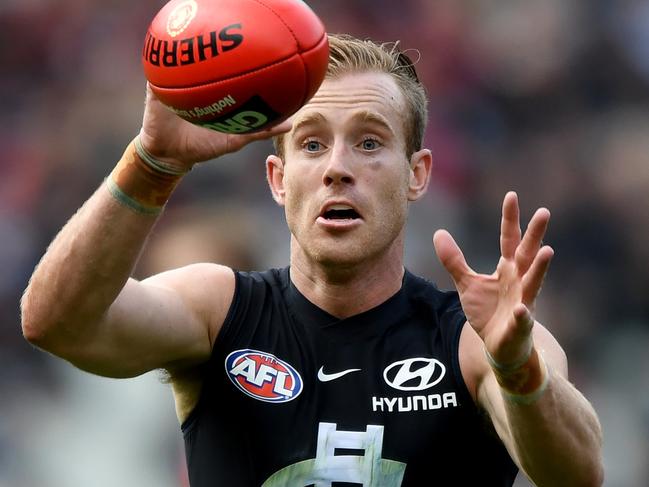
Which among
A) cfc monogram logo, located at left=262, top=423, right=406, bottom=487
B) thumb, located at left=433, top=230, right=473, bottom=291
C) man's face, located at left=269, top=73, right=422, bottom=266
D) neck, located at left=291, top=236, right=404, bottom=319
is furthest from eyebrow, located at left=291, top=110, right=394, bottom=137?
cfc monogram logo, located at left=262, top=423, right=406, bottom=487

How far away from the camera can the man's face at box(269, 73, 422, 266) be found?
4.79m

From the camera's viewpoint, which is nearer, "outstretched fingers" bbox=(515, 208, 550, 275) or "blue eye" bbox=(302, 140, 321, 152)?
"outstretched fingers" bbox=(515, 208, 550, 275)

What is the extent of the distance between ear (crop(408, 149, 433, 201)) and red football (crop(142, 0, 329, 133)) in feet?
3.87

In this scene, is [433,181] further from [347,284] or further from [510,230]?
[510,230]

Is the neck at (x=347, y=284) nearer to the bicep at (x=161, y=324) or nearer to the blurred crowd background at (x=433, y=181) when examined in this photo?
the bicep at (x=161, y=324)

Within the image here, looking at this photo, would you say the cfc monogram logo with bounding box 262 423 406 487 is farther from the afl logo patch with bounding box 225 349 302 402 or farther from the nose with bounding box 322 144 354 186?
the nose with bounding box 322 144 354 186

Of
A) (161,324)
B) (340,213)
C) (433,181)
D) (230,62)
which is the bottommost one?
(433,181)

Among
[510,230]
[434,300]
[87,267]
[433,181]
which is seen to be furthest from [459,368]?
[433,181]

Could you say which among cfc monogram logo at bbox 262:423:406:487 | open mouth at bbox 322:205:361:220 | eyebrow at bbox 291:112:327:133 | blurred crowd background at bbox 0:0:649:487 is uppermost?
eyebrow at bbox 291:112:327:133

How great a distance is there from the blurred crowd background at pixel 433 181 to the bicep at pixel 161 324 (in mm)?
3244

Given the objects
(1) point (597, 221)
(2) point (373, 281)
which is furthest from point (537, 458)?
(1) point (597, 221)

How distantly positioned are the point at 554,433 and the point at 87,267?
5.25ft

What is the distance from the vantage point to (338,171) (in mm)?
4766

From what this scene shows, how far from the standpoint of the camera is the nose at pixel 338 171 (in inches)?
188
